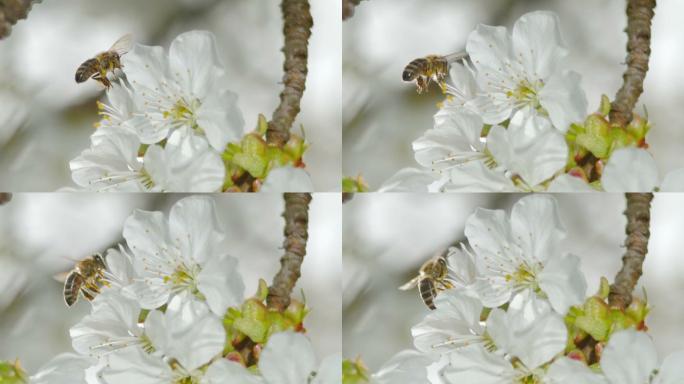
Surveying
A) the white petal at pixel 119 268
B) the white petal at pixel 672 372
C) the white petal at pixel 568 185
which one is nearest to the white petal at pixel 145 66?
the white petal at pixel 119 268

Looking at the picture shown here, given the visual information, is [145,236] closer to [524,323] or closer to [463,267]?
[463,267]

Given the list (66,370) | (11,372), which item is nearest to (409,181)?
(66,370)

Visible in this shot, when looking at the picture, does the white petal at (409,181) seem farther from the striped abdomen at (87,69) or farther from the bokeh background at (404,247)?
the striped abdomen at (87,69)

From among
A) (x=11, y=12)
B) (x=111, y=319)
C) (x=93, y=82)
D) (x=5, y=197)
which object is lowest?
(x=111, y=319)

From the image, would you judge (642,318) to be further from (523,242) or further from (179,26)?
(179,26)

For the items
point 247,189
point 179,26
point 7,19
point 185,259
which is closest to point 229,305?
point 185,259

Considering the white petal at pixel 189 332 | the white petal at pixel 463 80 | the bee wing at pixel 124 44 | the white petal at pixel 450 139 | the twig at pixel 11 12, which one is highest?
the twig at pixel 11 12
